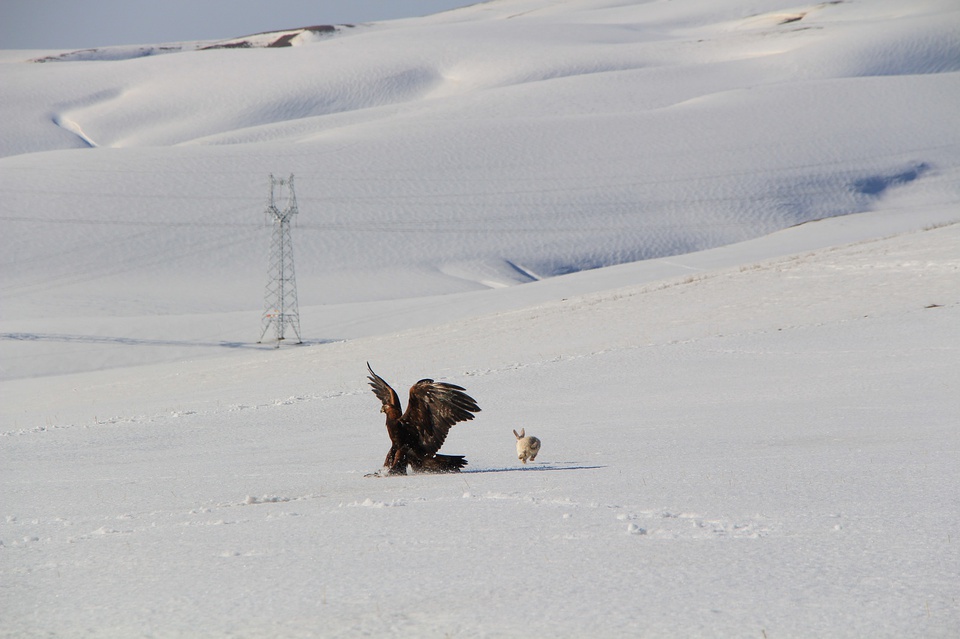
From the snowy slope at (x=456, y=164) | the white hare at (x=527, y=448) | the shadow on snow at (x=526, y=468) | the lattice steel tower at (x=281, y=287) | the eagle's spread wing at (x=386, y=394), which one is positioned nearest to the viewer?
the eagle's spread wing at (x=386, y=394)

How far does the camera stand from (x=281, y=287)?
35.3 meters

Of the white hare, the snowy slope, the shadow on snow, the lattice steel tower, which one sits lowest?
the shadow on snow

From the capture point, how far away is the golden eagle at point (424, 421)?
897 centimetres

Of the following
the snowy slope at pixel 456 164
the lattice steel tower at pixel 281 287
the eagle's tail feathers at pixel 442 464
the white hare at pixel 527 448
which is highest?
the snowy slope at pixel 456 164

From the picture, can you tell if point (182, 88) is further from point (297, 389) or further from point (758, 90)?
point (297, 389)

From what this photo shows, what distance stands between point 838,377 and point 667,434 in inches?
197

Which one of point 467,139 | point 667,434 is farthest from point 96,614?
point 467,139

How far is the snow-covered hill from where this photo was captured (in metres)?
5.44

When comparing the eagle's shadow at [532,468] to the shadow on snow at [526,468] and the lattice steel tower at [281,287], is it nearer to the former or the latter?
the shadow on snow at [526,468]

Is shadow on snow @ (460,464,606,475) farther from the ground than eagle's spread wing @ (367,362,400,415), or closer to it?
closer to it

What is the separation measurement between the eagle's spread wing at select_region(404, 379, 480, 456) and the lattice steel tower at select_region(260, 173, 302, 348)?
84.9ft

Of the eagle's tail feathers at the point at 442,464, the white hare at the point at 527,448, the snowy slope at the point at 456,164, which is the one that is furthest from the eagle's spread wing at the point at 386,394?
the snowy slope at the point at 456,164

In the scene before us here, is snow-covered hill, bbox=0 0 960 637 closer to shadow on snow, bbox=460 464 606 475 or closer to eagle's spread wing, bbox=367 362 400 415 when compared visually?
shadow on snow, bbox=460 464 606 475

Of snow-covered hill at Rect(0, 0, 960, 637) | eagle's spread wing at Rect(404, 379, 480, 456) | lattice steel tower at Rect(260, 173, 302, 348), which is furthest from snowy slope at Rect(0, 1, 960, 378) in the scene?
eagle's spread wing at Rect(404, 379, 480, 456)
